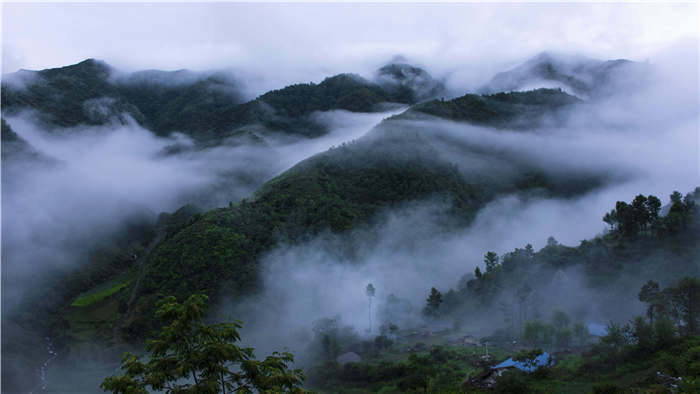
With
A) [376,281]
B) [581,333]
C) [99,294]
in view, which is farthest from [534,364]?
[99,294]

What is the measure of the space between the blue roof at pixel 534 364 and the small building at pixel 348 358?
13.8 metres

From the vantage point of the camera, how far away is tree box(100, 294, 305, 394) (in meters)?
9.53

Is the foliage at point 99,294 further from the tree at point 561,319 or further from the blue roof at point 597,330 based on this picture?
the blue roof at point 597,330

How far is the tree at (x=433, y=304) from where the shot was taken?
2178 inches

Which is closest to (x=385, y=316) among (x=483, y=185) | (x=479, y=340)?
(x=479, y=340)

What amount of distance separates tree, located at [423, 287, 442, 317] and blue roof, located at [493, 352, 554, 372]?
16957 mm

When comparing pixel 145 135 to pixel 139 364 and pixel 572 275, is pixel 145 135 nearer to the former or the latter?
pixel 572 275

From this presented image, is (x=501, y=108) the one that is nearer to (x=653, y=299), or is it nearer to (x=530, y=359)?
(x=653, y=299)

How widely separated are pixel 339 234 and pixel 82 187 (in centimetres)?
7591

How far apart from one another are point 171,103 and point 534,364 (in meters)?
188

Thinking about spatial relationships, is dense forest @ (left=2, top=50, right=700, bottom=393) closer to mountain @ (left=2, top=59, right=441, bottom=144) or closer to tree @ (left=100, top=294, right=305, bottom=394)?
tree @ (left=100, top=294, right=305, bottom=394)

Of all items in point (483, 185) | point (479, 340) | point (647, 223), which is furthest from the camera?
point (483, 185)

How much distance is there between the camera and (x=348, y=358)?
149 feet

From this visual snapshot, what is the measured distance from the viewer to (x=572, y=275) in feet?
172
